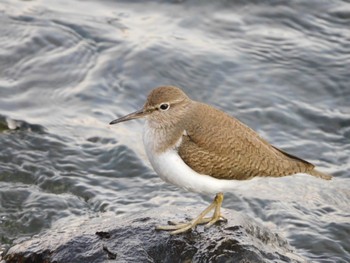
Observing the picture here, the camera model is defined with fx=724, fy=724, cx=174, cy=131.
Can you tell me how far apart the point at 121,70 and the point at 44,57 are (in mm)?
1163

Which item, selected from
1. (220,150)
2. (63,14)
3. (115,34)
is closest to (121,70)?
(115,34)

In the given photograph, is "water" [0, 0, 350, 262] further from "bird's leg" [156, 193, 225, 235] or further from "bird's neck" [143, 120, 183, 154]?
"bird's neck" [143, 120, 183, 154]

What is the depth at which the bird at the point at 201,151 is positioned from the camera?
5.87 metres

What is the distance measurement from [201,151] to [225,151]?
0.22 meters

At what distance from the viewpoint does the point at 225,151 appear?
6.02 metres

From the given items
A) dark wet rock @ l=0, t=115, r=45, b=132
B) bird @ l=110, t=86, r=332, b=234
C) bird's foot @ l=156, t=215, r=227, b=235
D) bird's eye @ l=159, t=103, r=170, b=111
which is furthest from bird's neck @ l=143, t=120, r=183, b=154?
dark wet rock @ l=0, t=115, r=45, b=132

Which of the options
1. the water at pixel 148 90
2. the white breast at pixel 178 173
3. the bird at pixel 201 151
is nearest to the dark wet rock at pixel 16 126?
the water at pixel 148 90

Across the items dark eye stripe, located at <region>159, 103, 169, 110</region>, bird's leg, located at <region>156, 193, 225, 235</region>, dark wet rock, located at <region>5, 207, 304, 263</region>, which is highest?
dark eye stripe, located at <region>159, 103, 169, 110</region>

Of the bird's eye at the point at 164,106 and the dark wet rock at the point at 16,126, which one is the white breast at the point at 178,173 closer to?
the bird's eye at the point at 164,106

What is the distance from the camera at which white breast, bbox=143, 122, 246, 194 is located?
5789 millimetres

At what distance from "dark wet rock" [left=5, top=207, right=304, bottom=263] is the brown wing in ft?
1.71

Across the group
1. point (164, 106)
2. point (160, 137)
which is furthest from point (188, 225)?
point (164, 106)

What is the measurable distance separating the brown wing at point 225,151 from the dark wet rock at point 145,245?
0.52 metres

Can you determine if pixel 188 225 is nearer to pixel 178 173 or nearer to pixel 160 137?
pixel 178 173
